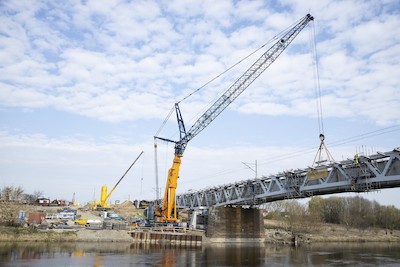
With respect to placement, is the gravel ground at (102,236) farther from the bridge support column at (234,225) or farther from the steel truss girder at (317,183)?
the steel truss girder at (317,183)

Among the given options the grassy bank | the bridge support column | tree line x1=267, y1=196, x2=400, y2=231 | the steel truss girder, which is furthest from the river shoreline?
the steel truss girder

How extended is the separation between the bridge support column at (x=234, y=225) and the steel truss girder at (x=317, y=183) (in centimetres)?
233

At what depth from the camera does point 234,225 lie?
65.9m

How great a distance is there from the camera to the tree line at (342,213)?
107062mm

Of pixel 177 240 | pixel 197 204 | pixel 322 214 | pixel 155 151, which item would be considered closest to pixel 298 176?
pixel 177 240

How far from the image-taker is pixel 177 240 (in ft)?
203

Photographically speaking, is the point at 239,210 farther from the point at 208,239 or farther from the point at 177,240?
the point at 177,240

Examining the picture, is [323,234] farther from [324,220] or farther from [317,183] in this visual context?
[317,183]

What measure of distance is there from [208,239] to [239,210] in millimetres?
8494

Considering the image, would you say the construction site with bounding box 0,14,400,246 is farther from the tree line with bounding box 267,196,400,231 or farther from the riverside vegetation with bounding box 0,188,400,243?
the tree line with bounding box 267,196,400,231

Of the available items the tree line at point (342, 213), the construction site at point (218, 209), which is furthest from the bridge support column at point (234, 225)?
the tree line at point (342, 213)

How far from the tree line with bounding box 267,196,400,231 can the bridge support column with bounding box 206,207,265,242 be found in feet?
115

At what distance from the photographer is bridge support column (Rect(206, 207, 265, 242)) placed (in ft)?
211

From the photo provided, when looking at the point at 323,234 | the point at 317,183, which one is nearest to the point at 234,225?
the point at 317,183
